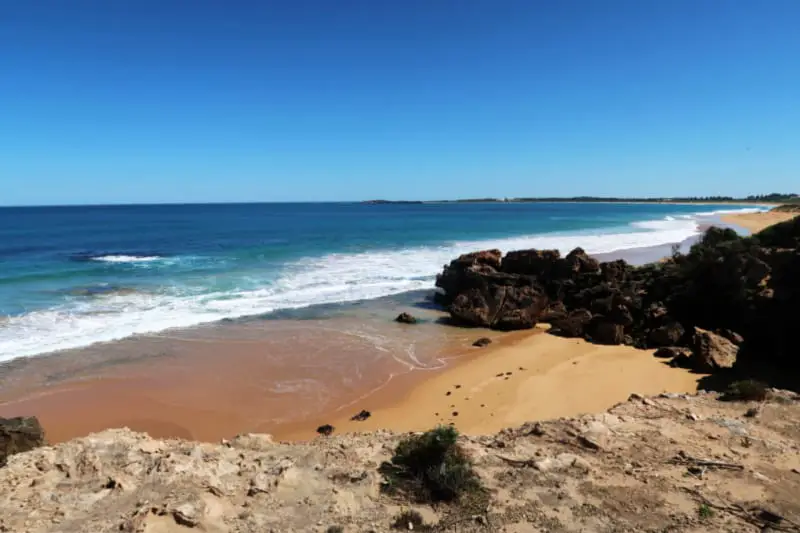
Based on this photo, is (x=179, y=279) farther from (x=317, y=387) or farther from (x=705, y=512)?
(x=705, y=512)

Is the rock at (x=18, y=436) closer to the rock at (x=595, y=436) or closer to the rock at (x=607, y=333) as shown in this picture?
the rock at (x=595, y=436)

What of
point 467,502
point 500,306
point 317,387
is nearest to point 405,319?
point 500,306

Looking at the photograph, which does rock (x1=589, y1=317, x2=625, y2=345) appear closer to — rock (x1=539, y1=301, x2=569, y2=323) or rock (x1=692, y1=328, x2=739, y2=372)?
rock (x1=539, y1=301, x2=569, y2=323)

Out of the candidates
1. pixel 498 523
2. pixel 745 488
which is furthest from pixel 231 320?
pixel 745 488

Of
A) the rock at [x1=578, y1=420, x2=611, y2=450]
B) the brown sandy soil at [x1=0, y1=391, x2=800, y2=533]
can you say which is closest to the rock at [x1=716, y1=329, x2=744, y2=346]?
the brown sandy soil at [x1=0, y1=391, x2=800, y2=533]

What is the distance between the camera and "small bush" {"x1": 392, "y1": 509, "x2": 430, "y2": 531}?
16.9 ft

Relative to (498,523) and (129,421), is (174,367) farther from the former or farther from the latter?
(498,523)

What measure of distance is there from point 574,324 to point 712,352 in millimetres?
4398

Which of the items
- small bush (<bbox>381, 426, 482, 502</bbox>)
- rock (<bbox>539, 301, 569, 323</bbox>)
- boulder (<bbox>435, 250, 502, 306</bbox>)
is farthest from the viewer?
boulder (<bbox>435, 250, 502, 306</bbox>)

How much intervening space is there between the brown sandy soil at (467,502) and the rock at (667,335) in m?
6.60

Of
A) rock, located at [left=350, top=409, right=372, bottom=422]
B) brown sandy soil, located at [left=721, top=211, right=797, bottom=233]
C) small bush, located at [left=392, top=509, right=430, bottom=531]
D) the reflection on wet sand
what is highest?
brown sandy soil, located at [left=721, top=211, right=797, bottom=233]

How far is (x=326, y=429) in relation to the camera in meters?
9.34

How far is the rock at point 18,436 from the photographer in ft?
21.4

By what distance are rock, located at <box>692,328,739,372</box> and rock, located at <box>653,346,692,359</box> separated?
2.26ft
